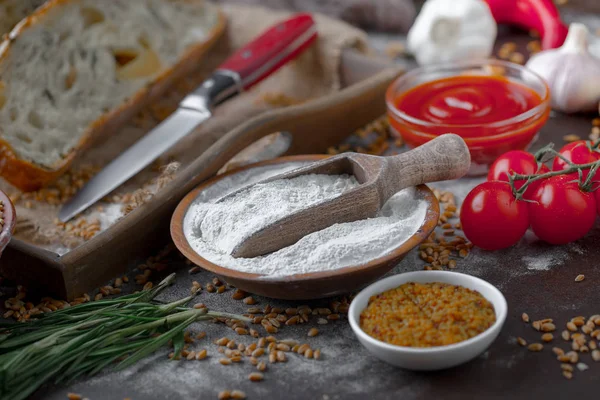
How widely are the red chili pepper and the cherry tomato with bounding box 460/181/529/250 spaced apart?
1.63m

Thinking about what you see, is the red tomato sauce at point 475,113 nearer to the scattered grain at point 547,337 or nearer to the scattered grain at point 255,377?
the scattered grain at point 547,337

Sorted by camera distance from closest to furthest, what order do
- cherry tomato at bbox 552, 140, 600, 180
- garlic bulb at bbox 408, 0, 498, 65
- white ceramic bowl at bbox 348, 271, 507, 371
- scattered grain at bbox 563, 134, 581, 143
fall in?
white ceramic bowl at bbox 348, 271, 507, 371 < cherry tomato at bbox 552, 140, 600, 180 < scattered grain at bbox 563, 134, 581, 143 < garlic bulb at bbox 408, 0, 498, 65

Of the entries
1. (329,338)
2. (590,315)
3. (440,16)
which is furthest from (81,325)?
(440,16)

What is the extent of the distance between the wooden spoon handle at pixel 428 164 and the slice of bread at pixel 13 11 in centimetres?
199

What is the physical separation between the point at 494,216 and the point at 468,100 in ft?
2.37

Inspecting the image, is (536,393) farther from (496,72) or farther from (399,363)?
(496,72)

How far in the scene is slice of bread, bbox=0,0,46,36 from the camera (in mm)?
3562

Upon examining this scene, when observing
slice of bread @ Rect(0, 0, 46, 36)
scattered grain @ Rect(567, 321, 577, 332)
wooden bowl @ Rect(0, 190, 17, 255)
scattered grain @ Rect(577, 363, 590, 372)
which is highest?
slice of bread @ Rect(0, 0, 46, 36)

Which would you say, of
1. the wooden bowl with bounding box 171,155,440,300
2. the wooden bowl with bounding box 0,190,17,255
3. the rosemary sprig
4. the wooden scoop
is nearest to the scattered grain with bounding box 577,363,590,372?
the wooden bowl with bounding box 171,155,440,300

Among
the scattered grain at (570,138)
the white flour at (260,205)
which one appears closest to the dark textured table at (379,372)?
the white flour at (260,205)

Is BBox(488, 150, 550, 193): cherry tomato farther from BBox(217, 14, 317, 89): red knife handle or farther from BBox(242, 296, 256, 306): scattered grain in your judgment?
BBox(217, 14, 317, 89): red knife handle

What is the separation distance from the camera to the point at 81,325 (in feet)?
7.51

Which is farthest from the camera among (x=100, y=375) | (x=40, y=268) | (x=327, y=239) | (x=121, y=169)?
(x=121, y=169)

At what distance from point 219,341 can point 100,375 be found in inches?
13.7
